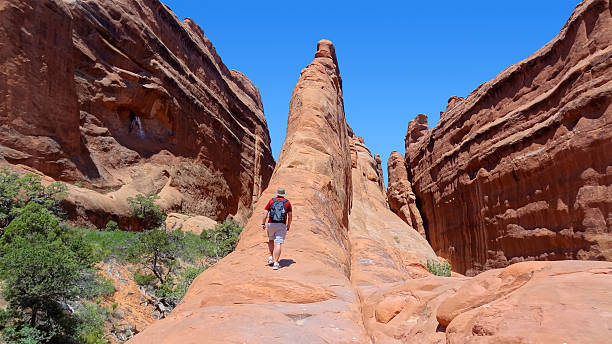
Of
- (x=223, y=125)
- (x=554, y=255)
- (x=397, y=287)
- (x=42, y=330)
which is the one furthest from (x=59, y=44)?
(x=554, y=255)

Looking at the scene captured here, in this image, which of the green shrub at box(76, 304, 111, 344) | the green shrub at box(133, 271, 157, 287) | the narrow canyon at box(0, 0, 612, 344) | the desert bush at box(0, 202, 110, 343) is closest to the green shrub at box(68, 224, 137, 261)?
the green shrub at box(133, 271, 157, 287)

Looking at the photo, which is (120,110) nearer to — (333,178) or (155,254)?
(155,254)

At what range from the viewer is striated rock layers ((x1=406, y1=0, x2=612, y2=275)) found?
640 inches

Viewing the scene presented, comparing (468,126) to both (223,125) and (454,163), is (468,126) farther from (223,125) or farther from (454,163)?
(223,125)

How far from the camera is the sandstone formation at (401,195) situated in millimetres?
34181

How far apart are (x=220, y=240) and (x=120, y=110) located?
46.7 feet

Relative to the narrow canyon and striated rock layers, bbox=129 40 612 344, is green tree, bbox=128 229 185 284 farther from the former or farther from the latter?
striated rock layers, bbox=129 40 612 344

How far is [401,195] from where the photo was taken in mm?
37125

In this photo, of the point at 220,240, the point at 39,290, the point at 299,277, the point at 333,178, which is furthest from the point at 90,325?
the point at 220,240

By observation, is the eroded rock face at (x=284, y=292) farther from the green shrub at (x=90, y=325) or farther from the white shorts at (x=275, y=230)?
the green shrub at (x=90, y=325)

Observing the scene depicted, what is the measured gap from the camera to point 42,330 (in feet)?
30.6

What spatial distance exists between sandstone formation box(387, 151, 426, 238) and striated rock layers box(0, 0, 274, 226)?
15.3 metres

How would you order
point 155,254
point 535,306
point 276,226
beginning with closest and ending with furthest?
point 535,306 < point 276,226 < point 155,254

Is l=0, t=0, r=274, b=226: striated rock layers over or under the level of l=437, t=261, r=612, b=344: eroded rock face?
over
